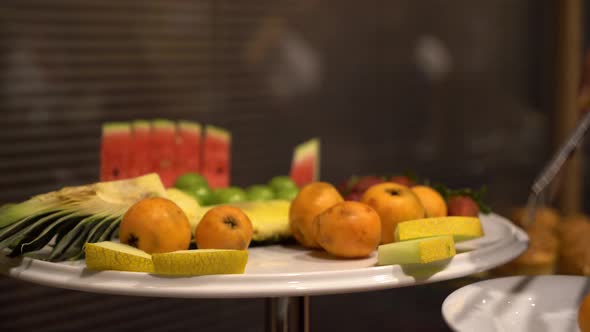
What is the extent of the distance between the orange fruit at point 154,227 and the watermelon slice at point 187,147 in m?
0.56

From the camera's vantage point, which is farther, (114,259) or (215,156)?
(215,156)

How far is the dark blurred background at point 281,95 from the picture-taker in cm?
272

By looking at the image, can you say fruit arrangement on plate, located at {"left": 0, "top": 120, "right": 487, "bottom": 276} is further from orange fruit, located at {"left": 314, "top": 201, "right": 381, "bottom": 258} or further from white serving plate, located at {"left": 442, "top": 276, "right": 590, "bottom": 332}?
white serving plate, located at {"left": 442, "top": 276, "right": 590, "bottom": 332}

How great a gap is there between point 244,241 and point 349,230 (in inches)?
7.0

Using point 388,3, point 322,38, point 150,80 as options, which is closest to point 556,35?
point 388,3

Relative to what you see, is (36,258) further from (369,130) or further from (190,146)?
(369,130)

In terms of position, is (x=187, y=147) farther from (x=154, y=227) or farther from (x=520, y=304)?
(x=520, y=304)

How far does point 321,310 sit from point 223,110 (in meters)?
0.91

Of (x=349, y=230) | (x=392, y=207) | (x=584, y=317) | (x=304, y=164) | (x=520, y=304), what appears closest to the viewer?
(x=584, y=317)

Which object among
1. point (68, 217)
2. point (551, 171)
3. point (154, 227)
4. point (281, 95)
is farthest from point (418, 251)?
point (281, 95)

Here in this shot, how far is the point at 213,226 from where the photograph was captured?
1344 millimetres

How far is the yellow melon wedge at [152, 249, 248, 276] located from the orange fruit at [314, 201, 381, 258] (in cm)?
20

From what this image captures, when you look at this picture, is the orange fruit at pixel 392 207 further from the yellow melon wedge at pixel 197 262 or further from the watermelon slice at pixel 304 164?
the watermelon slice at pixel 304 164

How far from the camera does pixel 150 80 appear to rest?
3094 mm
